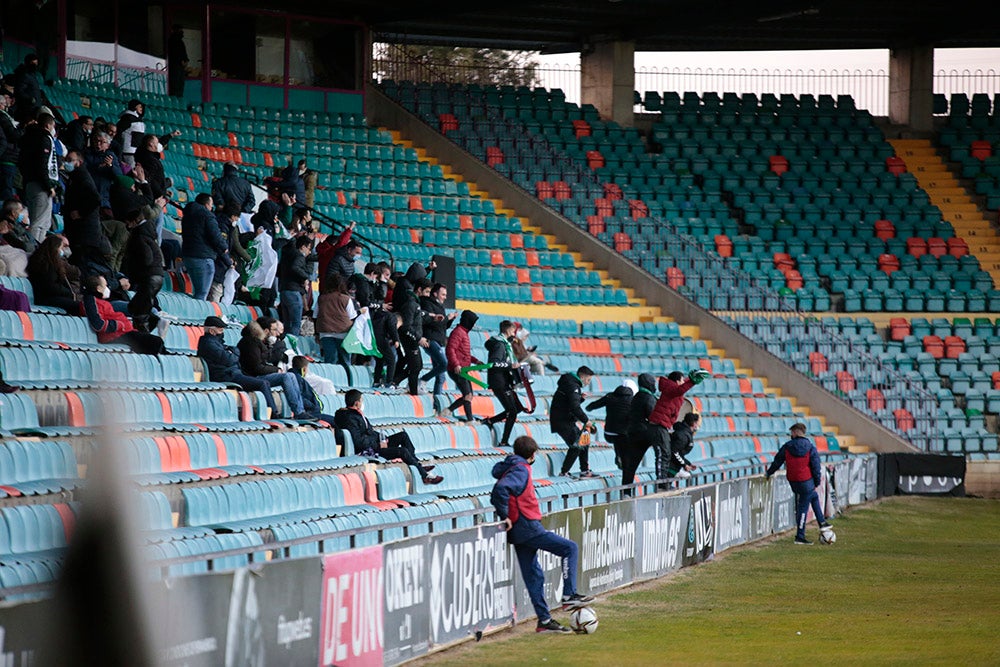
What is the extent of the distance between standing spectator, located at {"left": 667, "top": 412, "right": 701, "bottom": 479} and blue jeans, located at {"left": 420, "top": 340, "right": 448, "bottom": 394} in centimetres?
301

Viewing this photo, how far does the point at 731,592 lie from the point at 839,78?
25.8 m

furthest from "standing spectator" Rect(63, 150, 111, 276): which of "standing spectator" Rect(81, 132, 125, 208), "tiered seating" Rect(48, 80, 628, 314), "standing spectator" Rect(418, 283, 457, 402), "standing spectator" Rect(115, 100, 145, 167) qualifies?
"tiered seating" Rect(48, 80, 628, 314)

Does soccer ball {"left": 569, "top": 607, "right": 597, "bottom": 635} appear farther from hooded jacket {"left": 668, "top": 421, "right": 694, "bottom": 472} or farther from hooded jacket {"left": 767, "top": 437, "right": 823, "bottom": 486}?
hooded jacket {"left": 767, "top": 437, "right": 823, "bottom": 486}

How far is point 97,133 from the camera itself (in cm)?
1509

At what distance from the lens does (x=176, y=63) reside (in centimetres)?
2875

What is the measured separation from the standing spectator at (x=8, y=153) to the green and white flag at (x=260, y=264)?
9.83 ft

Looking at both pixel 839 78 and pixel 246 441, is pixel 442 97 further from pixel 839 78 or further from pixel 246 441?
pixel 246 441

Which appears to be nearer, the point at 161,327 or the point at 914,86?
the point at 161,327

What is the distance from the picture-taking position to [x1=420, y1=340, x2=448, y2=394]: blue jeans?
58.4 ft

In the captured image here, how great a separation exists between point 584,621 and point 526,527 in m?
0.87

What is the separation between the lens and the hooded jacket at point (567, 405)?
685 inches

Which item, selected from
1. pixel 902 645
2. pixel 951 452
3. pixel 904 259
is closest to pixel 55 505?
pixel 902 645

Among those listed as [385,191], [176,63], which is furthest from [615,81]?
[176,63]

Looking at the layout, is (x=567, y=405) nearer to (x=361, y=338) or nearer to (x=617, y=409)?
(x=617, y=409)
